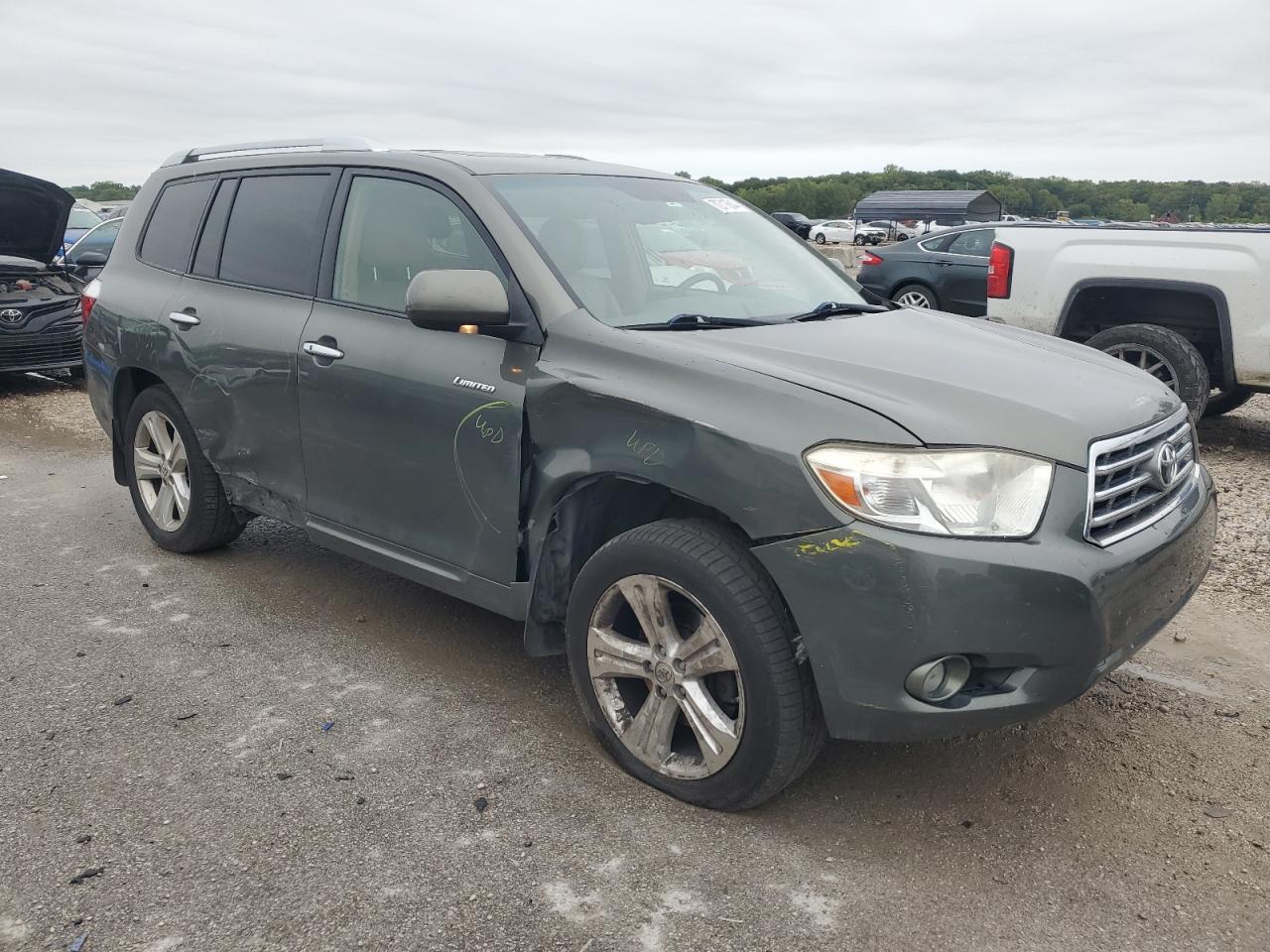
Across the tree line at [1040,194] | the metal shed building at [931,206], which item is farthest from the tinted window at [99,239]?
the metal shed building at [931,206]

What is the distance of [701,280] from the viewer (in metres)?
3.64

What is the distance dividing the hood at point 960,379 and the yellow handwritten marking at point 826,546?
0.98 ft

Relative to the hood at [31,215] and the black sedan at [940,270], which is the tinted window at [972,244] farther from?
the hood at [31,215]

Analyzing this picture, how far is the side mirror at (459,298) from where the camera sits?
3.10m

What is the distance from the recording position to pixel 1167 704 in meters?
3.60

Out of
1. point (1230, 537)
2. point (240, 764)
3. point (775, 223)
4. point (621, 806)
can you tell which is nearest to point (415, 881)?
point (621, 806)

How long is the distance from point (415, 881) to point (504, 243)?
6.17 ft

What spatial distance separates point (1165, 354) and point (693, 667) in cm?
536

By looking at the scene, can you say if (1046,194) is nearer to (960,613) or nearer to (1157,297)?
(1157,297)

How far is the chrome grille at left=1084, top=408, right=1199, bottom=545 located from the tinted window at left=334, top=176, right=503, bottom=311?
1897 millimetres

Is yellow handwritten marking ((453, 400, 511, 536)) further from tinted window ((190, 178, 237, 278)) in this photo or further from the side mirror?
tinted window ((190, 178, 237, 278))

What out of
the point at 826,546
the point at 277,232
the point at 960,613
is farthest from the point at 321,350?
the point at 960,613

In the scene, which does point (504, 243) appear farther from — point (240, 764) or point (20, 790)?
point (20, 790)

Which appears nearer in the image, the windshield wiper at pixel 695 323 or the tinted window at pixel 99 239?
the windshield wiper at pixel 695 323
